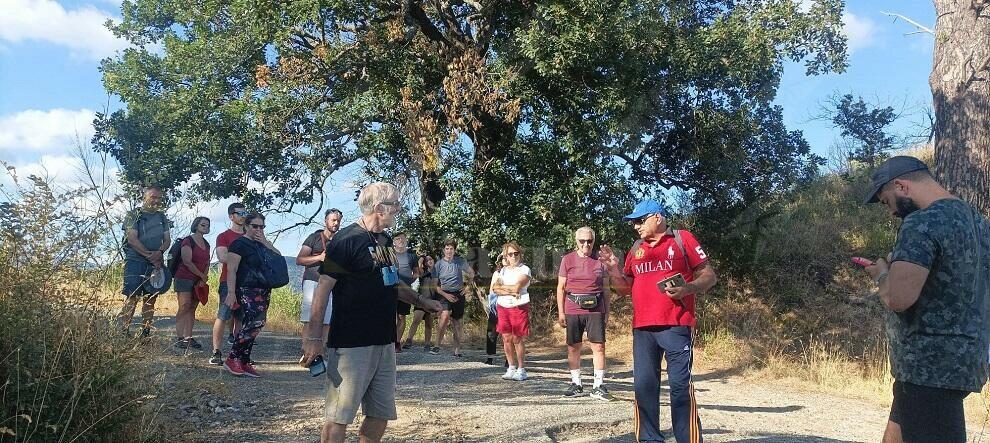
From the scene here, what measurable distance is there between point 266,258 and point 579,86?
265 inches

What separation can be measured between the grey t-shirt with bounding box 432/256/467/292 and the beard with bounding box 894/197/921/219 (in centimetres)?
828

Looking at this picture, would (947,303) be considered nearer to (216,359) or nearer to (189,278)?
(216,359)

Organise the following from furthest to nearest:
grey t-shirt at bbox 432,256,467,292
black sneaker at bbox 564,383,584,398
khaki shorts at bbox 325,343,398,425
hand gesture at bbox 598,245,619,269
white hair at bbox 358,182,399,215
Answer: grey t-shirt at bbox 432,256,467,292, black sneaker at bbox 564,383,584,398, hand gesture at bbox 598,245,619,269, white hair at bbox 358,182,399,215, khaki shorts at bbox 325,343,398,425

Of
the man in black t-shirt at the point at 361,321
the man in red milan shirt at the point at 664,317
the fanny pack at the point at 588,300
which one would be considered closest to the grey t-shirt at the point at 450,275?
the fanny pack at the point at 588,300

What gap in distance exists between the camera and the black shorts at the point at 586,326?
7.94 m

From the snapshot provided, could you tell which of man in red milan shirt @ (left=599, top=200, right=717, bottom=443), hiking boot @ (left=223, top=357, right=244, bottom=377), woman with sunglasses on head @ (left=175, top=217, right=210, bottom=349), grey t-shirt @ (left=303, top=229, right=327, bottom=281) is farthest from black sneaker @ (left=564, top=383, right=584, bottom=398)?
woman with sunglasses on head @ (left=175, top=217, right=210, bottom=349)

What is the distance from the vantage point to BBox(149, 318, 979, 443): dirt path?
228 inches

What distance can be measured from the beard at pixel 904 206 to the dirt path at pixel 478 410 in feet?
9.94

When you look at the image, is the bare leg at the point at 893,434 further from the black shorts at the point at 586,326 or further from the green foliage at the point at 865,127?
the green foliage at the point at 865,127

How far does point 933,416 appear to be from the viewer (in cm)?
322

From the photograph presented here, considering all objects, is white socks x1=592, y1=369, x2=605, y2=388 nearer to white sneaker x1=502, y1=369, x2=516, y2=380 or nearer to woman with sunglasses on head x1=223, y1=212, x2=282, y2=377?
white sneaker x1=502, y1=369, x2=516, y2=380

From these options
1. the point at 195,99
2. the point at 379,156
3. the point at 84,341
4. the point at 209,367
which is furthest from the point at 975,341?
the point at 195,99

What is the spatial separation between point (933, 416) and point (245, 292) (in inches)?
234

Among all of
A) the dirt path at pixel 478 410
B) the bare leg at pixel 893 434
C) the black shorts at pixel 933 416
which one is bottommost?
the dirt path at pixel 478 410
